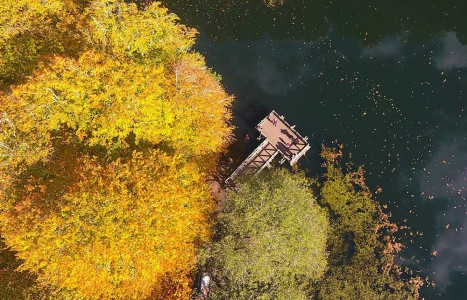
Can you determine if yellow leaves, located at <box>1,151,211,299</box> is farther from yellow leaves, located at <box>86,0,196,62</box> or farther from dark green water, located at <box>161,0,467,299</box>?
dark green water, located at <box>161,0,467,299</box>

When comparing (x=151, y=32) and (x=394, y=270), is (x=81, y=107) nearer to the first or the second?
(x=151, y=32)

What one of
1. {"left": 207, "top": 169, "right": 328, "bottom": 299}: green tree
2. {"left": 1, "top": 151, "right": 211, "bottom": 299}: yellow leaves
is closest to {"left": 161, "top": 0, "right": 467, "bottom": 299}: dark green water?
{"left": 207, "top": 169, "right": 328, "bottom": 299}: green tree

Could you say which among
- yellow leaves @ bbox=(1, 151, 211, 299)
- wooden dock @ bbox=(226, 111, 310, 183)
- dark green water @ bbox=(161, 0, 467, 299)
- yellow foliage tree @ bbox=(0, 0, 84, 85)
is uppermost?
dark green water @ bbox=(161, 0, 467, 299)

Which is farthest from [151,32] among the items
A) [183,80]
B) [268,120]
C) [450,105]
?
[450,105]

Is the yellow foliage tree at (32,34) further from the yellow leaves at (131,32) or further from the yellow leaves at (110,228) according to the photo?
the yellow leaves at (110,228)

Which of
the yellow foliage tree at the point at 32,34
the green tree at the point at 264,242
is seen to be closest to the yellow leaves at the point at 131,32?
the yellow foliage tree at the point at 32,34

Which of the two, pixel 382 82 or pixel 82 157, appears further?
pixel 382 82

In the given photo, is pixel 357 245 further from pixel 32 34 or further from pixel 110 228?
pixel 32 34
